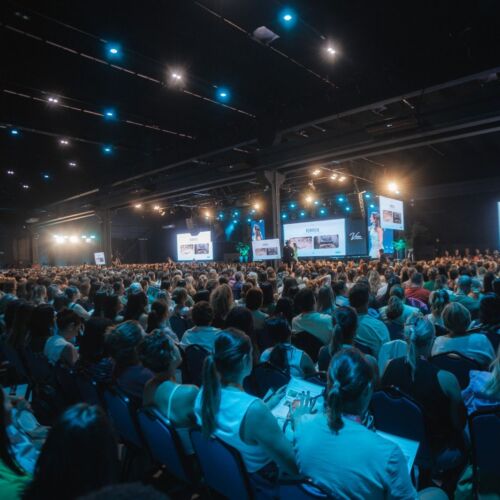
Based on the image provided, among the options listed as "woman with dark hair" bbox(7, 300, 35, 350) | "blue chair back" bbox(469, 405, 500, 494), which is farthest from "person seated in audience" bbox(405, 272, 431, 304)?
"woman with dark hair" bbox(7, 300, 35, 350)

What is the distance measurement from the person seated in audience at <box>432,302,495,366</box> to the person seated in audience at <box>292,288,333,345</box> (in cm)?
103

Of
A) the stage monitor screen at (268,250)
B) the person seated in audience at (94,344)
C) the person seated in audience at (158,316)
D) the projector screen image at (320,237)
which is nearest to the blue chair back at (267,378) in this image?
the person seated in audience at (94,344)

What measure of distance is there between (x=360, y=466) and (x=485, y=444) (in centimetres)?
99

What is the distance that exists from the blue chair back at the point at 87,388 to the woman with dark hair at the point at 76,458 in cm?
202

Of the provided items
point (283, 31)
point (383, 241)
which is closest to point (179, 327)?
point (283, 31)

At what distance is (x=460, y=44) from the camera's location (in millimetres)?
6922

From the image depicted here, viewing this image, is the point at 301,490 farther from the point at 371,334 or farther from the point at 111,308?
the point at 111,308

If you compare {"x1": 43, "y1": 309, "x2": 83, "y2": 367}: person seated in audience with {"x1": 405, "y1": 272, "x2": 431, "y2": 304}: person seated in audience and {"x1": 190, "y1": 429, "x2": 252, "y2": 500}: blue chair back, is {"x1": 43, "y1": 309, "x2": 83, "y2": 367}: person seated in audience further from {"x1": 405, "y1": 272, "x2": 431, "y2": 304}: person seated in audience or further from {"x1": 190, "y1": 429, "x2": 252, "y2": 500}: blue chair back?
{"x1": 405, "y1": 272, "x2": 431, "y2": 304}: person seated in audience

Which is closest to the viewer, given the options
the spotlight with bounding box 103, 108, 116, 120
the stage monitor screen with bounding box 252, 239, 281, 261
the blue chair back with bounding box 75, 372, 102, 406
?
the blue chair back with bounding box 75, 372, 102, 406

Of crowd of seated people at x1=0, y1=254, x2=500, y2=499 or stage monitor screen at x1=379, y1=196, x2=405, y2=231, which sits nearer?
crowd of seated people at x1=0, y1=254, x2=500, y2=499

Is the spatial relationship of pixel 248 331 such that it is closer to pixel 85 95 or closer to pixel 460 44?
pixel 460 44

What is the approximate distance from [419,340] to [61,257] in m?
36.6

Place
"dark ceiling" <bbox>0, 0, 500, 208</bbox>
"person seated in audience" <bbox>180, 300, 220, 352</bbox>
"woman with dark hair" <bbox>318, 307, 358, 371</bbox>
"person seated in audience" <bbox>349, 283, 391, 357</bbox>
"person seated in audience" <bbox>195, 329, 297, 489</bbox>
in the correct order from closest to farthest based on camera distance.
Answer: "person seated in audience" <bbox>195, 329, 297, 489</bbox> < "woman with dark hair" <bbox>318, 307, 358, 371</bbox> < "person seated in audience" <bbox>349, 283, 391, 357</bbox> < "person seated in audience" <bbox>180, 300, 220, 352</bbox> < "dark ceiling" <bbox>0, 0, 500, 208</bbox>

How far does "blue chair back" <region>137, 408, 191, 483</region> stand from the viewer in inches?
80.2
